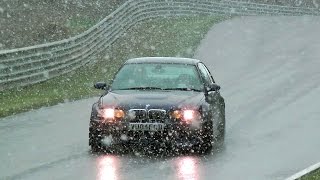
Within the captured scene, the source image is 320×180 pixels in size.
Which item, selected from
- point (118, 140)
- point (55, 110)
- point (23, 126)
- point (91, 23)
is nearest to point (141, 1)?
point (91, 23)

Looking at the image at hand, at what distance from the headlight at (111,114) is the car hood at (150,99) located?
3.3 inches

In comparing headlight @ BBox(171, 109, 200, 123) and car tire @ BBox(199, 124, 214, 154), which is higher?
headlight @ BBox(171, 109, 200, 123)

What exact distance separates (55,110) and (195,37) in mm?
24223

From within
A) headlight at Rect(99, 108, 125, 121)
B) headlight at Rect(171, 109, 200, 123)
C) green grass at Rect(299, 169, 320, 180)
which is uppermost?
headlight at Rect(99, 108, 125, 121)

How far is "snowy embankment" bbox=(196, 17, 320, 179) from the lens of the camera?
47.6ft

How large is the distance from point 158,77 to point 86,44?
1808 cm

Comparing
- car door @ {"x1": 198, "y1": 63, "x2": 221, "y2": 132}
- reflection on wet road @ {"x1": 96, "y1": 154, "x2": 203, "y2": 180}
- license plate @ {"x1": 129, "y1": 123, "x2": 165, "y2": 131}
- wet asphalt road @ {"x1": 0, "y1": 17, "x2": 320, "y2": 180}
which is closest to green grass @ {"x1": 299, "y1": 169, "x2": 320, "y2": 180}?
wet asphalt road @ {"x1": 0, "y1": 17, "x2": 320, "y2": 180}

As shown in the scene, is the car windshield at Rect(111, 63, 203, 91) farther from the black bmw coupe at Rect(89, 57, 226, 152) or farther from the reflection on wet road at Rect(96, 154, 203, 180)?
the reflection on wet road at Rect(96, 154, 203, 180)

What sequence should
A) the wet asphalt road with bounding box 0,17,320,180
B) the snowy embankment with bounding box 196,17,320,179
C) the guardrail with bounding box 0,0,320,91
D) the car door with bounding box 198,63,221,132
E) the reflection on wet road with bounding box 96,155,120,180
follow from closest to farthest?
the reflection on wet road with bounding box 96,155,120,180 < the wet asphalt road with bounding box 0,17,320,180 < the snowy embankment with bounding box 196,17,320,179 < the car door with bounding box 198,63,221,132 < the guardrail with bounding box 0,0,320,91

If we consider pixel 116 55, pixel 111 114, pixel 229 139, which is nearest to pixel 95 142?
pixel 111 114

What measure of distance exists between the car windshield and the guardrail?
8.80 meters

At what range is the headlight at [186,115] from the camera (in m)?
14.0

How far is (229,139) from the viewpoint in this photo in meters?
16.6

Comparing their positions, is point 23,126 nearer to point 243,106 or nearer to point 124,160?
point 124,160
